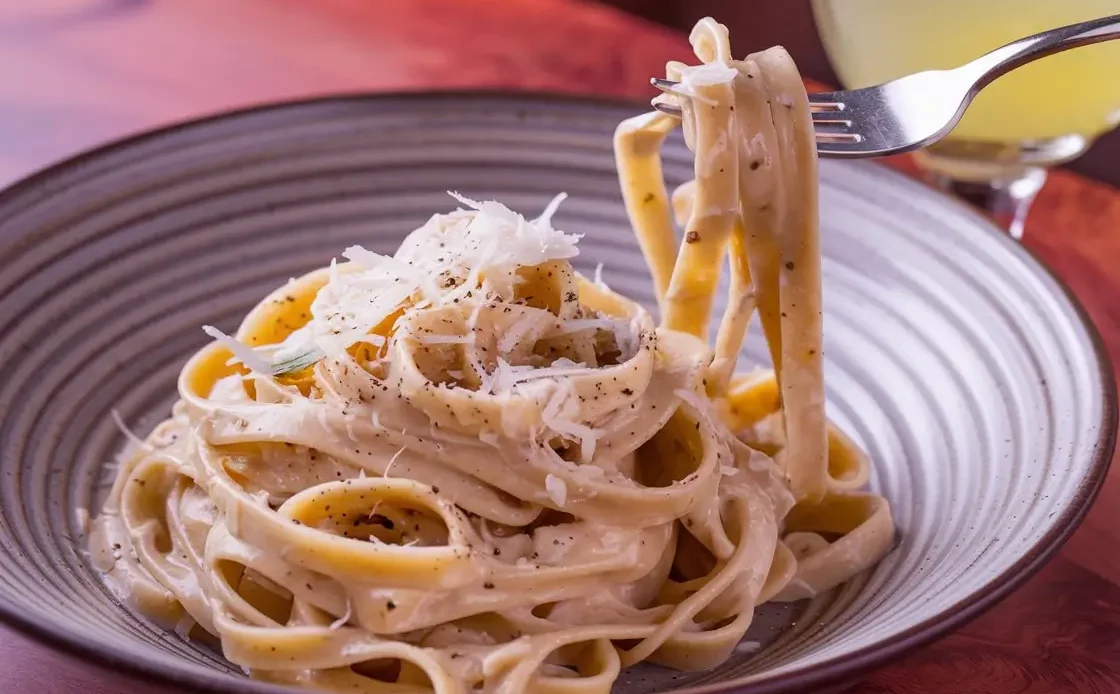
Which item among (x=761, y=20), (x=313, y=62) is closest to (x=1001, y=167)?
(x=313, y=62)

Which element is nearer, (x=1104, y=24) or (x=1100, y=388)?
(x=1100, y=388)

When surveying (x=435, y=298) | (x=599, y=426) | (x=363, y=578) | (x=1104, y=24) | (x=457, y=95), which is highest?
(x=457, y=95)

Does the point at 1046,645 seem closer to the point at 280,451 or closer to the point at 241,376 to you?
the point at 280,451

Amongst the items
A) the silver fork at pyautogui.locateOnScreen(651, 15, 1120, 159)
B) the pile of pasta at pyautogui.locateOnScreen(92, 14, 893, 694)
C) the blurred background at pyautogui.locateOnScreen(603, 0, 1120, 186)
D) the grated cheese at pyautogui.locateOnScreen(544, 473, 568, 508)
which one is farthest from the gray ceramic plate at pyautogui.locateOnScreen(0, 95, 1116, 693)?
the blurred background at pyautogui.locateOnScreen(603, 0, 1120, 186)

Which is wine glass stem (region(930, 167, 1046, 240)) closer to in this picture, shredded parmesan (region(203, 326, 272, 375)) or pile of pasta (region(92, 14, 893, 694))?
pile of pasta (region(92, 14, 893, 694))

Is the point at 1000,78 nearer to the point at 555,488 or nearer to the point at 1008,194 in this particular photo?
the point at 1008,194

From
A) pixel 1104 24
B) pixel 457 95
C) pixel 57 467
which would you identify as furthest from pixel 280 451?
pixel 1104 24

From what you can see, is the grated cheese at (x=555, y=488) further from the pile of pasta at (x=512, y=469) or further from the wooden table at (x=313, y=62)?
the wooden table at (x=313, y=62)
